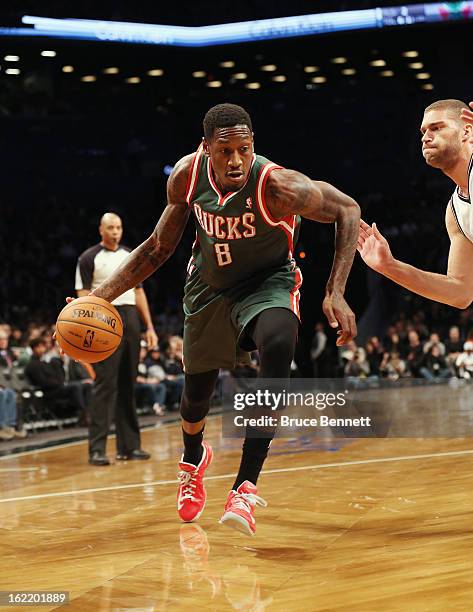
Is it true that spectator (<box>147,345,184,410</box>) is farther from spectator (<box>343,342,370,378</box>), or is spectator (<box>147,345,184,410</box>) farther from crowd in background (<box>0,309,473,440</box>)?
spectator (<box>343,342,370,378</box>)

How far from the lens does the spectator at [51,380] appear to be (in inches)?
354

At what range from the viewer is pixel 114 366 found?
6535 mm

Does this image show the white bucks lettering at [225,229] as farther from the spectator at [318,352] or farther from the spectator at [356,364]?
the spectator at [318,352]

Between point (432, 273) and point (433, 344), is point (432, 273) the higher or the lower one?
the higher one

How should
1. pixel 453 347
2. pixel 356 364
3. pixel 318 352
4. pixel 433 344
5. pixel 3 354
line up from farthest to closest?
pixel 318 352
pixel 453 347
pixel 433 344
pixel 356 364
pixel 3 354

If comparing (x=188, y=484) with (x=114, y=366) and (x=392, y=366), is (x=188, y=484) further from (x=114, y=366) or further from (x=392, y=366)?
(x=392, y=366)

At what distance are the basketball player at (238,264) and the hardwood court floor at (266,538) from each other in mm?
266

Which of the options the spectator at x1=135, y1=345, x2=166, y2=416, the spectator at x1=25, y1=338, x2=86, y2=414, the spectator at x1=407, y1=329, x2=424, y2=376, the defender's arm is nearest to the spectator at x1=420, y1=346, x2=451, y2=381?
the spectator at x1=407, y1=329, x2=424, y2=376

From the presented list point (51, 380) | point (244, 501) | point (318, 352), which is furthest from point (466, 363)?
point (244, 501)

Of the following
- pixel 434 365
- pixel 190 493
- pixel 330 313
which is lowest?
pixel 190 493

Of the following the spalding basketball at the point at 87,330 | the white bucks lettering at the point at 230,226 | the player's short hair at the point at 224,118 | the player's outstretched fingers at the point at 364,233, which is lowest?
the spalding basketball at the point at 87,330

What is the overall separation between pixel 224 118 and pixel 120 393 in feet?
11.6

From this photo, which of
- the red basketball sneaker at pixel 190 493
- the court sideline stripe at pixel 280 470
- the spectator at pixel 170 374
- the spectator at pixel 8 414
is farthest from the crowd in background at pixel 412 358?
the red basketball sneaker at pixel 190 493

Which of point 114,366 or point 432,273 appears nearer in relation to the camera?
point 432,273
